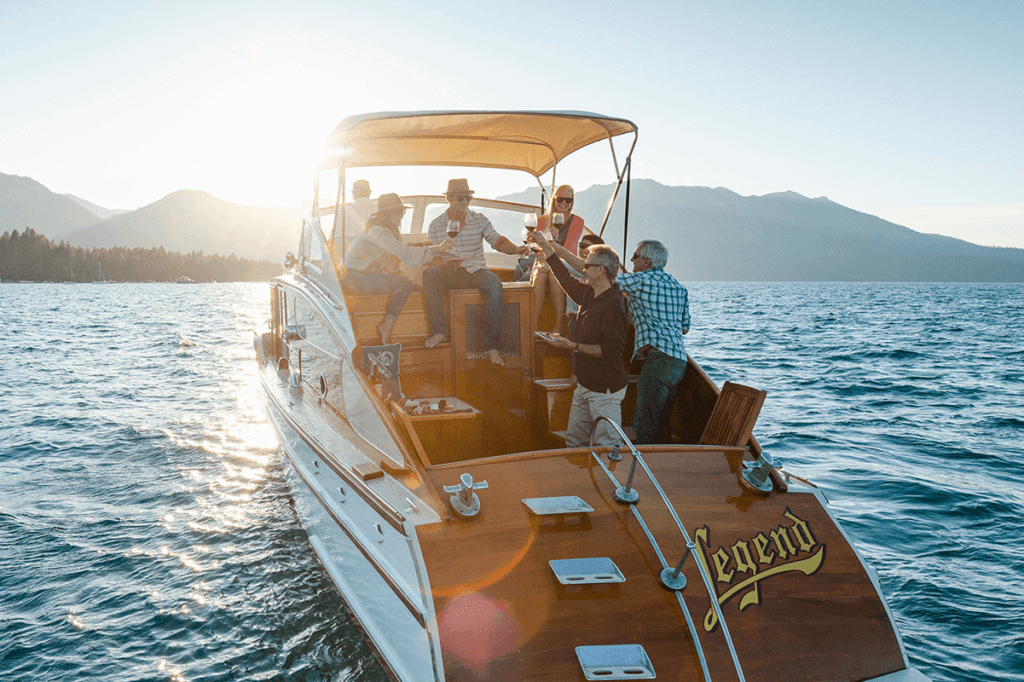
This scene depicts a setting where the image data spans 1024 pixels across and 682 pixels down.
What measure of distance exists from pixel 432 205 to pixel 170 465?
554cm

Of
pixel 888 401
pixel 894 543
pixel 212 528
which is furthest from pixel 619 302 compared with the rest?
pixel 888 401

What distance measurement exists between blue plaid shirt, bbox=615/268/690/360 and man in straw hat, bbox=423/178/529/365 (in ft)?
5.41

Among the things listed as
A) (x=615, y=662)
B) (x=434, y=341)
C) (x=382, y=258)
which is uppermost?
(x=382, y=258)

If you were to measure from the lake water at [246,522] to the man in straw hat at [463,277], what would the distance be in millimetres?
2608

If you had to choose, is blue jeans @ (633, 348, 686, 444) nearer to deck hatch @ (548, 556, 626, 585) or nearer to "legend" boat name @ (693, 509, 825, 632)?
"legend" boat name @ (693, 509, 825, 632)

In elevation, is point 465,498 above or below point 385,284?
below

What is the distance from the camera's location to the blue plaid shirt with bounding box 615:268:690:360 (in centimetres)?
423

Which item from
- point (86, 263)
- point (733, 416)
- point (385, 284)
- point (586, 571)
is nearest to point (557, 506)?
point (586, 571)

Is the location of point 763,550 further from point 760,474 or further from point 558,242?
point 558,242

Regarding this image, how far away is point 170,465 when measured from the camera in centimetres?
912

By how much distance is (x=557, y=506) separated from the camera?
333 cm

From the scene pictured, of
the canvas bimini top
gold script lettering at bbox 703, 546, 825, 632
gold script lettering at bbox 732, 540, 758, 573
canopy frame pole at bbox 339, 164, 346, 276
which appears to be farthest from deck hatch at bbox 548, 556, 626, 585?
the canvas bimini top

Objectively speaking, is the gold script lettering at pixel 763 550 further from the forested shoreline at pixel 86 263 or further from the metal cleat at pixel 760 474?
the forested shoreline at pixel 86 263

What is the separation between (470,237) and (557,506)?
3.16 meters
